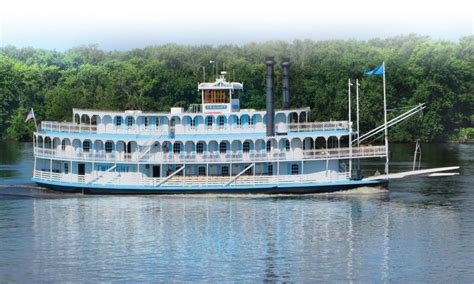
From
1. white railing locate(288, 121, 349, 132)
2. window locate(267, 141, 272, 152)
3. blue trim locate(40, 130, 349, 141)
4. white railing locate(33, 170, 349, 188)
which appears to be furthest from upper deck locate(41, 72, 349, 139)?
white railing locate(33, 170, 349, 188)

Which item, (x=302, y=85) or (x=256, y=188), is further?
(x=302, y=85)

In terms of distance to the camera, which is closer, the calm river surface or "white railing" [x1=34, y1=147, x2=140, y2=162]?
the calm river surface

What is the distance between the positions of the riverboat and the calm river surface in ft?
4.51

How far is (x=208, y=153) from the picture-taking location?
7138cm

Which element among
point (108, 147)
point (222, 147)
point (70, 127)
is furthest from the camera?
point (70, 127)

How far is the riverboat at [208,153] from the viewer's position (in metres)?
70.5

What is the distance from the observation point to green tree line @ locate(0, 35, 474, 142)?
409 feet

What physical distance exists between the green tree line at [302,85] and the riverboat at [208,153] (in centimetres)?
5095

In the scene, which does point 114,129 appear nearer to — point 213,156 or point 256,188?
point 213,156

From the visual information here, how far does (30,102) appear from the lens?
138 m

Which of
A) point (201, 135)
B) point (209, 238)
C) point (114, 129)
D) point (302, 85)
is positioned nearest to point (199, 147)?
point (201, 135)

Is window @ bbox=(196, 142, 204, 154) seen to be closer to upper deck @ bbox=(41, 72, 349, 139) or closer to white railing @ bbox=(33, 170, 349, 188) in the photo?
upper deck @ bbox=(41, 72, 349, 139)

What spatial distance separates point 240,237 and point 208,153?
1626 centimetres

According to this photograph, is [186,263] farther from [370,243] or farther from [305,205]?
[305,205]
